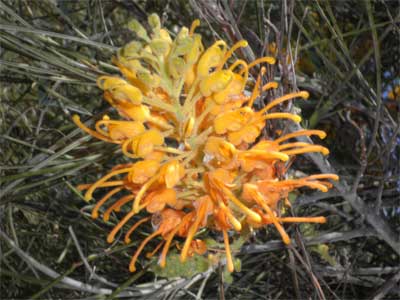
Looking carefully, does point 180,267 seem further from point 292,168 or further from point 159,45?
point 292,168

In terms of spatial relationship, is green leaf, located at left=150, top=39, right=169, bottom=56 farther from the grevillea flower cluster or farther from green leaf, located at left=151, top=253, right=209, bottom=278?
green leaf, located at left=151, top=253, right=209, bottom=278

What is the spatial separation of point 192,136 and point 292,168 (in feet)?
2.22

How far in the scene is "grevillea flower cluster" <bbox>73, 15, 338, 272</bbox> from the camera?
0.67 meters

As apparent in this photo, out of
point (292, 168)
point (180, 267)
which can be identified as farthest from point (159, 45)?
point (292, 168)

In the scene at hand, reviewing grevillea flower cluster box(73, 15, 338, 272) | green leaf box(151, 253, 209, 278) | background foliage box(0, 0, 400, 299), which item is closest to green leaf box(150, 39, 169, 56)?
grevillea flower cluster box(73, 15, 338, 272)

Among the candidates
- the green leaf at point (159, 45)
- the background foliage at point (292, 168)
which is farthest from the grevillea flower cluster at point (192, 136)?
the background foliage at point (292, 168)

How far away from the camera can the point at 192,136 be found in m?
0.72

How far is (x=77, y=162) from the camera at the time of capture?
0.94 metres

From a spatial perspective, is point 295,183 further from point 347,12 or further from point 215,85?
point 347,12

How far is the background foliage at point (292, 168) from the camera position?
96 cm

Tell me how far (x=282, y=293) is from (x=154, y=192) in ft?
2.23

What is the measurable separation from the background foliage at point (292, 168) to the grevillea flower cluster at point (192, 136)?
0.13m

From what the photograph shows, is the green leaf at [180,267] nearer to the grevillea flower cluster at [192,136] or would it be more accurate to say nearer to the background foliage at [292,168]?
the background foliage at [292,168]

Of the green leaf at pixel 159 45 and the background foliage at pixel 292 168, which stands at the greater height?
the green leaf at pixel 159 45
